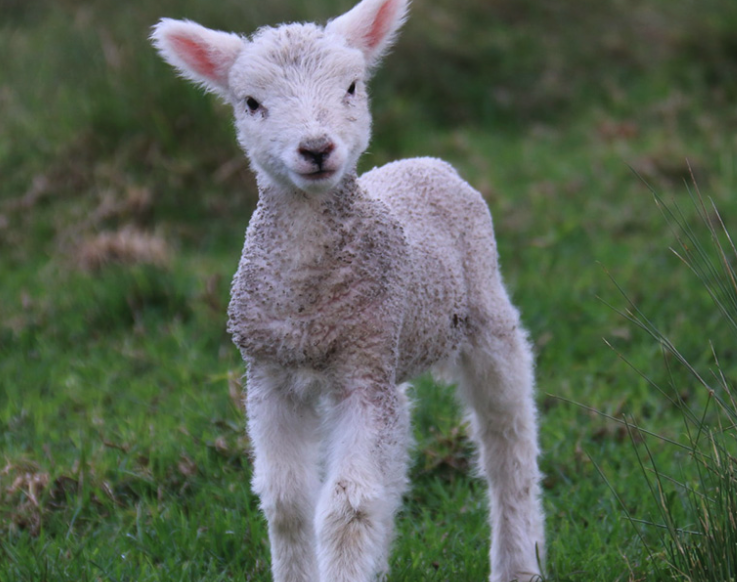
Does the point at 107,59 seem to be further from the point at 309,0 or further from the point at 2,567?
the point at 2,567

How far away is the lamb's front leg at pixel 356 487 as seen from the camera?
2971 millimetres

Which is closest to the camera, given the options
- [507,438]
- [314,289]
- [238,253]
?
[314,289]

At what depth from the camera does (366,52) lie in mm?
3312

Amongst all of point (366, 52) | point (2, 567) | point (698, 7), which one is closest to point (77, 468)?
point (2, 567)

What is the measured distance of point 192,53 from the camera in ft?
10.6

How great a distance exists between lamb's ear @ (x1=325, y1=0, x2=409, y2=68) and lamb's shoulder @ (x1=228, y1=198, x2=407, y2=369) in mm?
499

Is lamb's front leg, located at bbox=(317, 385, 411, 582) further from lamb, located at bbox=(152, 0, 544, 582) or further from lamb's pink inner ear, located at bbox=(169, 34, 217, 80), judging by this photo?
lamb's pink inner ear, located at bbox=(169, 34, 217, 80)

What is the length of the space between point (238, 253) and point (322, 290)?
12.8 ft

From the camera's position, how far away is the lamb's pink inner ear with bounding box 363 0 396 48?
332 centimetres

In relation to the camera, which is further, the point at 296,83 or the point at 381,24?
the point at 381,24

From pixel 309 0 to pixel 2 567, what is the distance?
6613 mm

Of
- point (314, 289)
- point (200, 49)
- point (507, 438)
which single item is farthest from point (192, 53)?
point (507, 438)

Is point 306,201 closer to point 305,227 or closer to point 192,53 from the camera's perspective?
point 305,227

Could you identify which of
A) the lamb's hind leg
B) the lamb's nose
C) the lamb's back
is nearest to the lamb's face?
the lamb's nose
